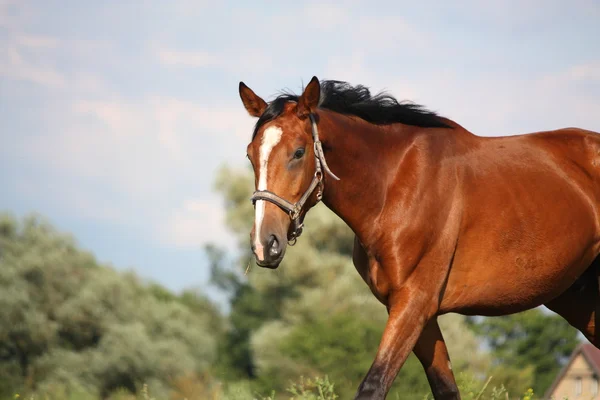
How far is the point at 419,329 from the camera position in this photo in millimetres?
5703

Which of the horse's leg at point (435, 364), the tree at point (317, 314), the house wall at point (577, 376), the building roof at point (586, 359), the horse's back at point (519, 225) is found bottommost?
the house wall at point (577, 376)

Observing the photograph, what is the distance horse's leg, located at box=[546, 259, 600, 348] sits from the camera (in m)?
7.36

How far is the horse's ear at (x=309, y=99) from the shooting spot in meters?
5.63

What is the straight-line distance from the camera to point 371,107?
6398 mm

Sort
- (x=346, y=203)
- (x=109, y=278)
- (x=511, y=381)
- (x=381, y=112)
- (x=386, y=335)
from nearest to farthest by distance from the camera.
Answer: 1. (x=386, y=335)
2. (x=346, y=203)
3. (x=381, y=112)
4. (x=511, y=381)
5. (x=109, y=278)

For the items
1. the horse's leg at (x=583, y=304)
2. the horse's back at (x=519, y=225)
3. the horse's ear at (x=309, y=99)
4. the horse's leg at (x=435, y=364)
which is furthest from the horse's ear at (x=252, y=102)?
the horse's leg at (x=583, y=304)

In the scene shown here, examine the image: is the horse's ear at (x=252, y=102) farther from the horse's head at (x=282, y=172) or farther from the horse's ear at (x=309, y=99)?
the horse's ear at (x=309, y=99)

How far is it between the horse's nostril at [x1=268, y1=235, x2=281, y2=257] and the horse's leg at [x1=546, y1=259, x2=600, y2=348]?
3.41 meters

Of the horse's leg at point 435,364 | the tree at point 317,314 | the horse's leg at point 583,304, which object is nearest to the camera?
the horse's leg at point 435,364

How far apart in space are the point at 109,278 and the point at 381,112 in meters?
31.0

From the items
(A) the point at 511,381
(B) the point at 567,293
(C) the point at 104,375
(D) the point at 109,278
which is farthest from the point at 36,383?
(B) the point at 567,293

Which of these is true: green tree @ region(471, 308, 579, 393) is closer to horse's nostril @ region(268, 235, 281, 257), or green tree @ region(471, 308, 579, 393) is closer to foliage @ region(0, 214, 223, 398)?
foliage @ region(0, 214, 223, 398)

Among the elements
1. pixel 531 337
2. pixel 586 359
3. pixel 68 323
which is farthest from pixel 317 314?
pixel 531 337

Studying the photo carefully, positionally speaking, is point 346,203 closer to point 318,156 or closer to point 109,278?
point 318,156
